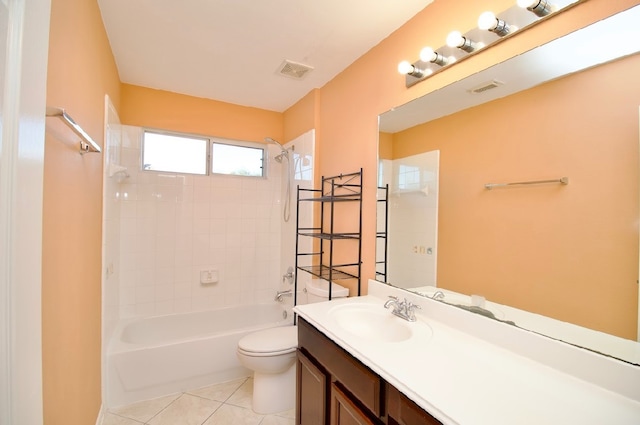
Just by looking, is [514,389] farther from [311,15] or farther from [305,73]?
[305,73]

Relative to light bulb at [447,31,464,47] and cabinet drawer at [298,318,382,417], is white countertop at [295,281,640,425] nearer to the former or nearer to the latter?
cabinet drawer at [298,318,382,417]

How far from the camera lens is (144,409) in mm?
1991

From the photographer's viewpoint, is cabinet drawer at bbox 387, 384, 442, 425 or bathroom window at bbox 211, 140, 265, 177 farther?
bathroom window at bbox 211, 140, 265, 177

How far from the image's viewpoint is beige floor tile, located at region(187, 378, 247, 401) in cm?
214

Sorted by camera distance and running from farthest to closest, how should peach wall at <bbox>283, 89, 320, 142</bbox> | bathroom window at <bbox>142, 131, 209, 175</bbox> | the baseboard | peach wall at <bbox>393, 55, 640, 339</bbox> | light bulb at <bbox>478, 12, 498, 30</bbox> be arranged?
bathroom window at <bbox>142, 131, 209, 175</bbox>, peach wall at <bbox>283, 89, 320, 142</bbox>, the baseboard, light bulb at <bbox>478, 12, 498, 30</bbox>, peach wall at <bbox>393, 55, 640, 339</bbox>

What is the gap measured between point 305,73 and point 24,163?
203 centimetres

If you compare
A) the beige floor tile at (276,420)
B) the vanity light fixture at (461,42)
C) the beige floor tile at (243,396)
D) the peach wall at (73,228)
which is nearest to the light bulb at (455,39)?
the vanity light fixture at (461,42)

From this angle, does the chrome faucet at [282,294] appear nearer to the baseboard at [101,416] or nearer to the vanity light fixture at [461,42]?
the baseboard at [101,416]

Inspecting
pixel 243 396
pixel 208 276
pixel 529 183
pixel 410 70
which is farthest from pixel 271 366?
pixel 410 70

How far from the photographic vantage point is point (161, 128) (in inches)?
105

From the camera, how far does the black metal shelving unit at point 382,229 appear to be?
5.83 ft

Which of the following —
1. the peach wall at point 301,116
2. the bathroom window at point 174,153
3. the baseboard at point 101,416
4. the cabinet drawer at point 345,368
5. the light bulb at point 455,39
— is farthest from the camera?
the bathroom window at point 174,153

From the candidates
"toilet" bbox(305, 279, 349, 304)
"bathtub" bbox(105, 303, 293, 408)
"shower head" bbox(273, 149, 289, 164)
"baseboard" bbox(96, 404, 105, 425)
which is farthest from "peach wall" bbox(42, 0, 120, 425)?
"shower head" bbox(273, 149, 289, 164)

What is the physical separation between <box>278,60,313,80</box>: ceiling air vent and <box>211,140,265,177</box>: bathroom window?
1038 millimetres
